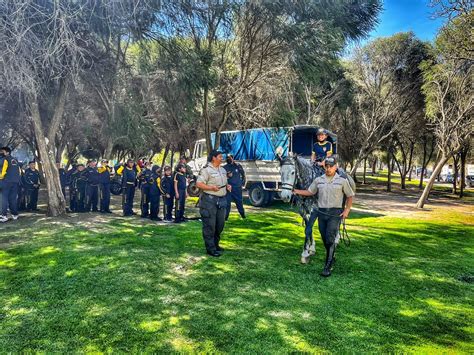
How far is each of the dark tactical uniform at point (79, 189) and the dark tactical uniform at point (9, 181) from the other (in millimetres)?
2019

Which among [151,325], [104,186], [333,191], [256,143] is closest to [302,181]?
[333,191]

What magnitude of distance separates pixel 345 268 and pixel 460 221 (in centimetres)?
924

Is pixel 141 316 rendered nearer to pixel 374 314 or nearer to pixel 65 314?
pixel 65 314

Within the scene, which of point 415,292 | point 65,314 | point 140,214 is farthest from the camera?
point 140,214

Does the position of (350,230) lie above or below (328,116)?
below

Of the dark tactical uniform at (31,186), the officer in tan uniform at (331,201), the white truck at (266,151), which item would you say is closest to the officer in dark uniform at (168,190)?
the white truck at (266,151)

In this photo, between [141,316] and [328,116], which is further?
[328,116]

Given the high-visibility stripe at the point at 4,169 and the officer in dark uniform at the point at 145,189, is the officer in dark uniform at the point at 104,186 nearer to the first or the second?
A: the officer in dark uniform at the point at 145,189

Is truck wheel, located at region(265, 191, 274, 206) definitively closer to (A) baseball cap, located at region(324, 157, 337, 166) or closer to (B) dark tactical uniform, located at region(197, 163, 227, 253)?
(B) dark tactical uniform, located at region(197, 163, 227, 253)

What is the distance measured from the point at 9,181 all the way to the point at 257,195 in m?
8.92

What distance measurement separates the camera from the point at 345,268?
6.18 metres

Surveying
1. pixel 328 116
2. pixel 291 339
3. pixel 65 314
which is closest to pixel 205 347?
pixel 291 339

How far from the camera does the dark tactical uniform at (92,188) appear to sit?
11.6 meters

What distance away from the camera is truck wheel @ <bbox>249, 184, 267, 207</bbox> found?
14.5m
